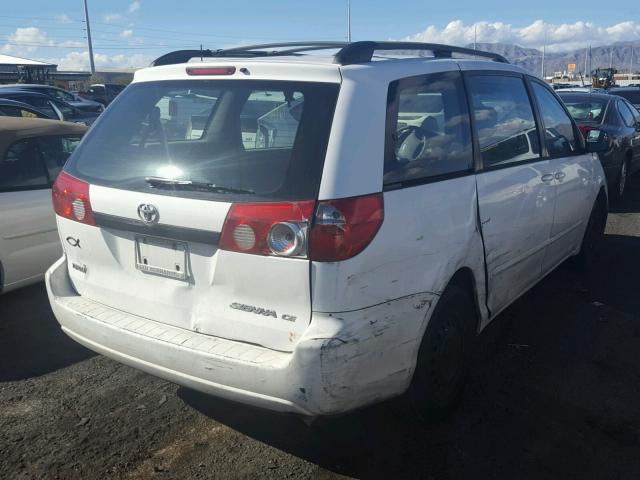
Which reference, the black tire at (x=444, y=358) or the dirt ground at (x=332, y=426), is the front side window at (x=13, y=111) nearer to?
the dirt ground at (x=332, y=426)

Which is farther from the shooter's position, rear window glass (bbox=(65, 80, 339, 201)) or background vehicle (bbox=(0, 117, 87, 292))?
background vehicle (bbox=(0, 117, 87, 292))

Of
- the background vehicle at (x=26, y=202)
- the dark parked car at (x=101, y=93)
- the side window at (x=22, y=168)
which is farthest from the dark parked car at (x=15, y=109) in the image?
the dark parked car at (x=101, y=93)

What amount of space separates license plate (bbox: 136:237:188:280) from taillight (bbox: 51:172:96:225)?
1.14 ft

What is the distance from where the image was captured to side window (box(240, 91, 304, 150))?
2.80 meters

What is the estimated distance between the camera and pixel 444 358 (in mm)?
3303

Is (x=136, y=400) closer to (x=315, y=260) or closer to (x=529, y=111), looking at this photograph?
(x=315, y=260)

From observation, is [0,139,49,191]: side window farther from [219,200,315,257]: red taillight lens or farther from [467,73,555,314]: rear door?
[467,73,555,314]: rear door

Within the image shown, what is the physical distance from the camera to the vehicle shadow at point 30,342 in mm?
4023

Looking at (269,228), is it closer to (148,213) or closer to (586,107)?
(148,213)

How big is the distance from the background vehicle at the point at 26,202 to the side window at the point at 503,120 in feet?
11.1

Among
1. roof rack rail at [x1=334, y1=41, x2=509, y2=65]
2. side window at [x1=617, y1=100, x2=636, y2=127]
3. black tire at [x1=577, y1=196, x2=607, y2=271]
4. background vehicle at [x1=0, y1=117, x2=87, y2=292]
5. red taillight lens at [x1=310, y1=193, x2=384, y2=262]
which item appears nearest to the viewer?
red taillight lens at [x1=310, y1=193, x2=384, y2=262]

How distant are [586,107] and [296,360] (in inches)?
336

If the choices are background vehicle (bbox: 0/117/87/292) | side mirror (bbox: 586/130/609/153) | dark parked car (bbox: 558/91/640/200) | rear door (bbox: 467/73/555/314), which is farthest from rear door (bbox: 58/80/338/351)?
dark parked car (bbox: 558/91/640/200)

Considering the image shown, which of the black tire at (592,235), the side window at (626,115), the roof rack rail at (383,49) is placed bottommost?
the black tire at (592,235)
